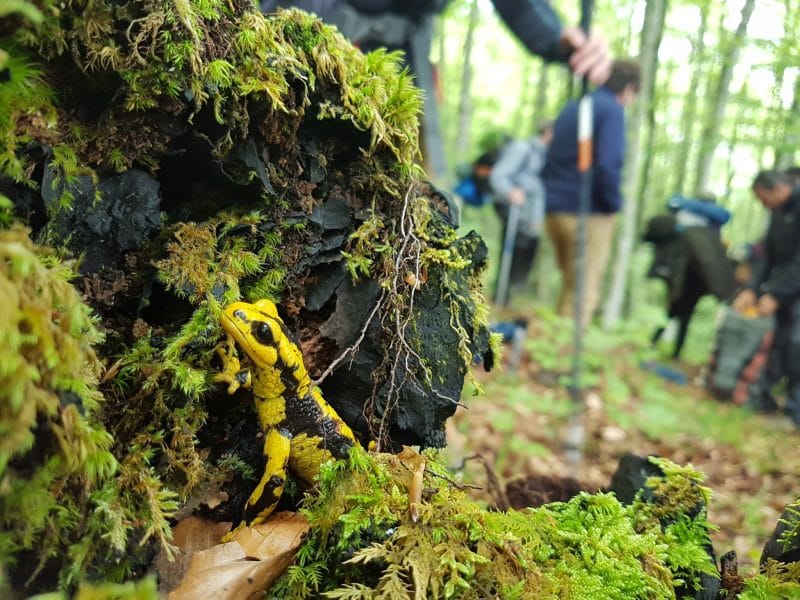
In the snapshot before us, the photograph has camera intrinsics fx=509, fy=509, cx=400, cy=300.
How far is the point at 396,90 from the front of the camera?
2.38 metres

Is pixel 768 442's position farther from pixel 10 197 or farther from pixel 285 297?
pixel 10 197

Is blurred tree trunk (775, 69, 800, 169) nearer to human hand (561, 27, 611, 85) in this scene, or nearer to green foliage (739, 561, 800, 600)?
human hand (561, 27, 611, 85)

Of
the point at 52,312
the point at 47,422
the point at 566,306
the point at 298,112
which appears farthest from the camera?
the point at 566,306

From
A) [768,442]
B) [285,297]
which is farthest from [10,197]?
[768,442]

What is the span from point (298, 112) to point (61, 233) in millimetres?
1039

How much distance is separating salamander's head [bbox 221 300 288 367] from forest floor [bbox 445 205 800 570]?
2.00 meters

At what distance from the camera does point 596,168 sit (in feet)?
27.6

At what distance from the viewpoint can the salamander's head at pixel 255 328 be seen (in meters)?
Answer: 2.07

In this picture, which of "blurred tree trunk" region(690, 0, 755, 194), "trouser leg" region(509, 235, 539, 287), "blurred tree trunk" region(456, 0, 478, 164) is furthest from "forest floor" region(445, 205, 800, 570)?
"blurred tree trunk" region(456, 0, 478, 164)

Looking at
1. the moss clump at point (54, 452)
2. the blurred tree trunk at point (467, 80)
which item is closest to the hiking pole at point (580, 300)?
the moss clump at point (54, 452)

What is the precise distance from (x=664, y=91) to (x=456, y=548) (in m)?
14.3

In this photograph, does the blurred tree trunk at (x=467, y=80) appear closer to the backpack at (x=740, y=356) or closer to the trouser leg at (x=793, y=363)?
the backpack at (x=740, y=356)

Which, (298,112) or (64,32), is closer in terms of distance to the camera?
(64,32)

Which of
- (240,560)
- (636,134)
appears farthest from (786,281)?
(240,560)
